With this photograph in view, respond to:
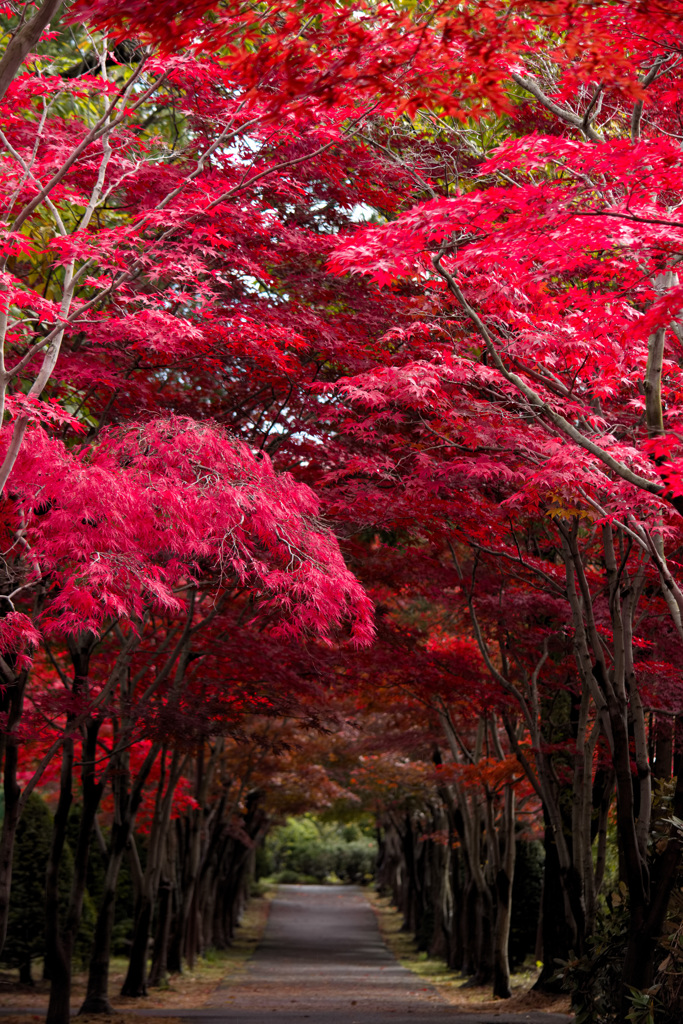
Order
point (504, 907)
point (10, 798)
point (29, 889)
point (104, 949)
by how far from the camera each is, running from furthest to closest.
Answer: point (29, 889)
point (504, 907)
point (104, 949)
point (10, 798)

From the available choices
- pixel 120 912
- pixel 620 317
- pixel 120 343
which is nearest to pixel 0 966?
pixel 120 912

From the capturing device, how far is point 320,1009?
14102 mm

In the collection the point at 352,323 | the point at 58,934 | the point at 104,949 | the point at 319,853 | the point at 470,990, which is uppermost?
the point at 352,323

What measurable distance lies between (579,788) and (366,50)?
8.72 meters

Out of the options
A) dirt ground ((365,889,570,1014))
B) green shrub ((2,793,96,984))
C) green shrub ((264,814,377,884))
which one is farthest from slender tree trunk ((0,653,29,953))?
green shrub ((264,814,377,884))

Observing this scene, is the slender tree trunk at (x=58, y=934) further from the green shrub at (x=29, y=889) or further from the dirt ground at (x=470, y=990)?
the green shrub at (x=29, y=889)

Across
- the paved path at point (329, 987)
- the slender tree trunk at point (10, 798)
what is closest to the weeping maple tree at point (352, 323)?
the slender tree trunk at point (10, 798)

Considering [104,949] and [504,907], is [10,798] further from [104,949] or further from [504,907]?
[504,907]

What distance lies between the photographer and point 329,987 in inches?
699

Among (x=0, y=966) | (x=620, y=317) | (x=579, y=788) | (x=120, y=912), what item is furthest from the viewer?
(x=120, y=912)

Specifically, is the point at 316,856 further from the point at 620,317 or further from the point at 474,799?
the point at 620,317

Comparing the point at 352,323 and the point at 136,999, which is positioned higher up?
the point at 352,323

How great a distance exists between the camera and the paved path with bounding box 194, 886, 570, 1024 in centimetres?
1262

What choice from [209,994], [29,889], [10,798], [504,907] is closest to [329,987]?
[209,994]
